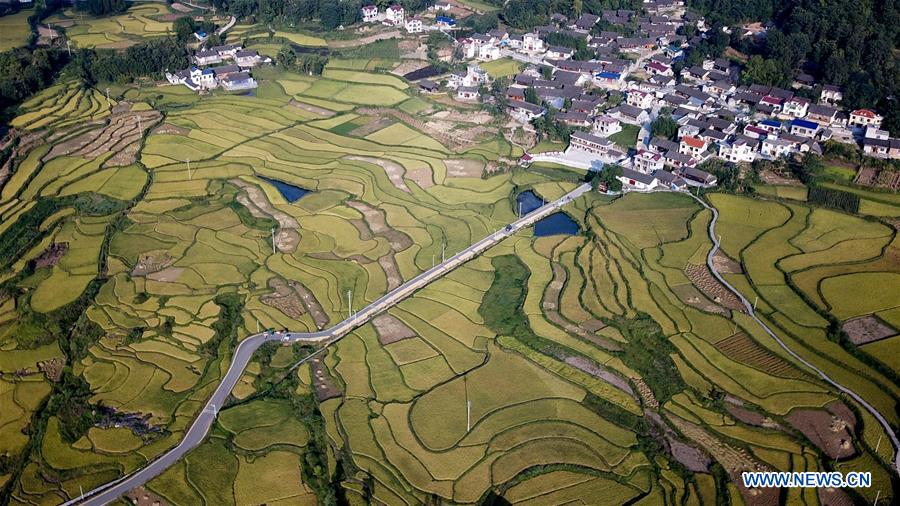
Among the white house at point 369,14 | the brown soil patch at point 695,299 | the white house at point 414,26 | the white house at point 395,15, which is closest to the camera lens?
the brown soil patch at point 695,299

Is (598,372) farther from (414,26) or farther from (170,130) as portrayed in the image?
(414,26)

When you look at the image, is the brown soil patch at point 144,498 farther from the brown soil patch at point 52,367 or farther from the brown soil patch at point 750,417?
the brown soil patch at point 750,417

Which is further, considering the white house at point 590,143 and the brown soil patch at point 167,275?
the white house at point 590,143

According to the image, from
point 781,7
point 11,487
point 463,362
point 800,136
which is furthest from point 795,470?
point 781,7

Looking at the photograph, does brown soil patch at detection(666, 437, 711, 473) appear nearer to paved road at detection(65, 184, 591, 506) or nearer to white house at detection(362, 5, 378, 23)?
paved road at detection(65, 184, 591, 506)

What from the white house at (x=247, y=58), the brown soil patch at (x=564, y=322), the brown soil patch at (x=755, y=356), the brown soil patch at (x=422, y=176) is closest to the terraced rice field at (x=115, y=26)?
the white house at (x=247, y=58)
